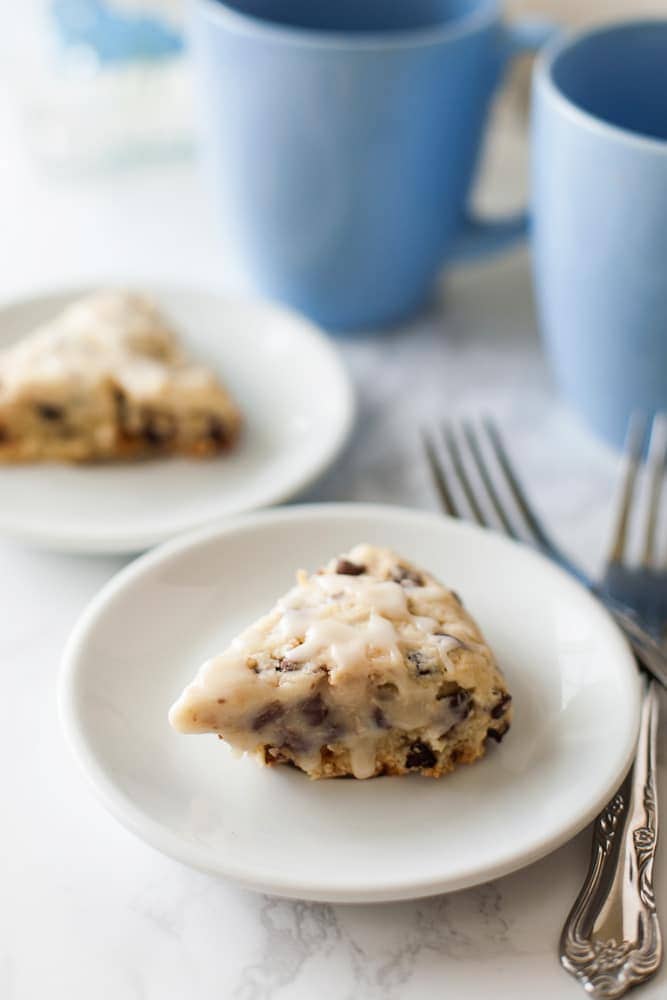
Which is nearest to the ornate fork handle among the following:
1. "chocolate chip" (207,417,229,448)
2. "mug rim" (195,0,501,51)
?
"chocolate chip" (207,417,229,448)

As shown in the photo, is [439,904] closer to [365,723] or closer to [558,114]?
[365,723]

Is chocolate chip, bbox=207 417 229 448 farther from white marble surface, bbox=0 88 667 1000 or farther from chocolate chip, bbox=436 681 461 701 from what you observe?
chocolate chip, bbox=436 681 461 701

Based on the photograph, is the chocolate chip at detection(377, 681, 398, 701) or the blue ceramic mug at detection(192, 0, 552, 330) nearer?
the chocolate chip at detection(377, 681, 398, 701)

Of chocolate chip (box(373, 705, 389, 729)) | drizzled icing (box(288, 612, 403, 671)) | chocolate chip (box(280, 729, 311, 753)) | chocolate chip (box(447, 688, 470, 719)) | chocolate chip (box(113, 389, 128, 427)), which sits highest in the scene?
drizzled icing (box(288, 612, 403, 671))

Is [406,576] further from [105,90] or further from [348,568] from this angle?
[105,90]

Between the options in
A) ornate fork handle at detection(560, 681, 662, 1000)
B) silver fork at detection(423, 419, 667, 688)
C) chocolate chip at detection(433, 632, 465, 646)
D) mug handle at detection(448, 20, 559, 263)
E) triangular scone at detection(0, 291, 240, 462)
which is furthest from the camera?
mug handle at detection(448, 20, 559, 263)

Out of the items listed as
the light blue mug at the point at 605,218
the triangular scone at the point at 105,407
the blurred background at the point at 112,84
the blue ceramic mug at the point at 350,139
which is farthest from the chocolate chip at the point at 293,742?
the blurred background at the point at 112,84

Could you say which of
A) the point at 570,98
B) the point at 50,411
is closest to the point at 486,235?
the point at 570,98
